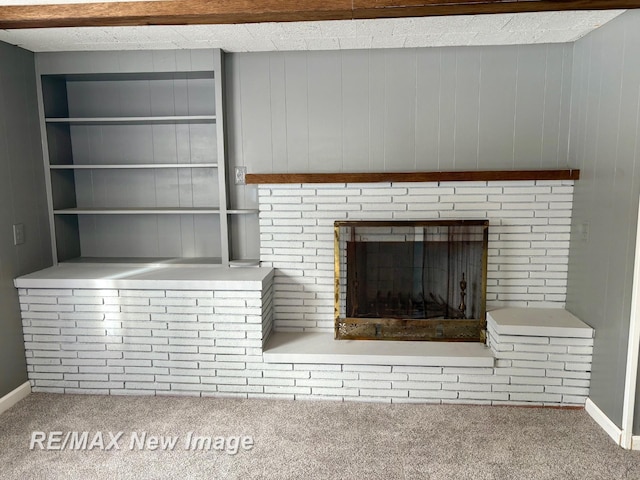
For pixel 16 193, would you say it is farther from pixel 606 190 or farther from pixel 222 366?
pixel 606 190

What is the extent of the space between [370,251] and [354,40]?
1358 millimetres

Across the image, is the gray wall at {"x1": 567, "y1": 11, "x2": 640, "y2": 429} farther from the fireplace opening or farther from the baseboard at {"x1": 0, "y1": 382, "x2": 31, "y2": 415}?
the baseboard at {"x1": 0, "y1": 382, "x2": 31, "y2": 415}

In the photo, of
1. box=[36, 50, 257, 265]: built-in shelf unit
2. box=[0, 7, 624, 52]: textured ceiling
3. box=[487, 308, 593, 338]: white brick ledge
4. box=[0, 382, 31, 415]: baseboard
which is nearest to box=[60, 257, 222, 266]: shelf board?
box=[36, 50, 257, 265]: built-in shelf unit

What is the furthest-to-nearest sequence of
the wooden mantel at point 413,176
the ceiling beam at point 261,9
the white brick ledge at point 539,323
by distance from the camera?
the wooden mantel at point 413,176
the white brick ledge at point 539,323
the ceiling beam at point 261,9

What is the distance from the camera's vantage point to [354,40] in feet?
9.50

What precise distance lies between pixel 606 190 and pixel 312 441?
2.13 m

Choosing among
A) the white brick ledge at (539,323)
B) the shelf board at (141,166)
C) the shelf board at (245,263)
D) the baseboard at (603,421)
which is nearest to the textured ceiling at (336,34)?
the shelf board at (141,166)

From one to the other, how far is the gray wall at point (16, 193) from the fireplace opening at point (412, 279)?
2.06 meters

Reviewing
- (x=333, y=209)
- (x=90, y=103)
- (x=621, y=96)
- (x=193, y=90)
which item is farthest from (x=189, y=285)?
(x=621, y=96)

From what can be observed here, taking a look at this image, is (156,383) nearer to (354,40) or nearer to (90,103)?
(90,103)

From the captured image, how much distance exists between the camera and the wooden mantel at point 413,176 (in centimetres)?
297

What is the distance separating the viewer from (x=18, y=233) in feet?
9.74

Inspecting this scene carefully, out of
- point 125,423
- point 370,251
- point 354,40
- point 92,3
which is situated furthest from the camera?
point 370,251

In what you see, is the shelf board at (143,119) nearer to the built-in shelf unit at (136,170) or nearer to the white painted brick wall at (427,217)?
the built-in shelf unit at (136,170)
